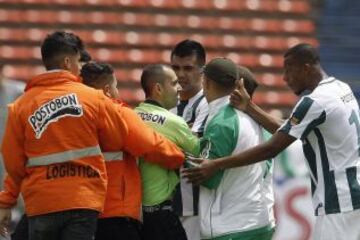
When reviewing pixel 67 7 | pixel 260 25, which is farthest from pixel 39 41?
pixel 260 25

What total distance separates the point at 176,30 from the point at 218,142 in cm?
633

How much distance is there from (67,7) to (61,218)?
6671mm

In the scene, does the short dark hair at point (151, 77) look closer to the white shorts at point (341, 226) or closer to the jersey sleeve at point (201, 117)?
the jersey sleeve at point (201, 117)

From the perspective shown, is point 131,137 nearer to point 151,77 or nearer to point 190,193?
point 151,77

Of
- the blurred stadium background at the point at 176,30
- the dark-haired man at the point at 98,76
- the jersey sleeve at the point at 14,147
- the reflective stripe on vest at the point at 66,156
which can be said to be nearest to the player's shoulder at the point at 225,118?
the dark-haired man at the point at 98,76

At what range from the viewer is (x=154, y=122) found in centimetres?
705

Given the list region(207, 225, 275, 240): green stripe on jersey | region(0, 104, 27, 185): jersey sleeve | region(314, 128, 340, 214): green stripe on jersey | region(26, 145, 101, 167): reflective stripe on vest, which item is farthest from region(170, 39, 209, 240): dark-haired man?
region(0, 104, 27, 185): jersey sleeve

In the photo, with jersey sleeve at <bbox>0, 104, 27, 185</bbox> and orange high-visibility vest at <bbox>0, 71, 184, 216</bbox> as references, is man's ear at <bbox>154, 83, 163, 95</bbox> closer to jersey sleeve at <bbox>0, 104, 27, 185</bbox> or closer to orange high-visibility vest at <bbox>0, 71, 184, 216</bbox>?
orange high-visibility vest at <bbox>0, 71, 184, 216</bbox>

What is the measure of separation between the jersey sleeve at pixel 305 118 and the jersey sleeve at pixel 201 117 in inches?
22.7

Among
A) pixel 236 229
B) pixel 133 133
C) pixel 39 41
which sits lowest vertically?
pixel 236 229

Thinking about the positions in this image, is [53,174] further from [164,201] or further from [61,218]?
[164,201]

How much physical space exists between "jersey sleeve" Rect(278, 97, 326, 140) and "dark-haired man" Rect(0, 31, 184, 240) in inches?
26.0

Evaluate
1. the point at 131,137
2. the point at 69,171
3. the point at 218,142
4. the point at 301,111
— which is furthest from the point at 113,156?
the point at 301,111

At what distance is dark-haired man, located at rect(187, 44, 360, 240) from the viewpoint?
6.92m
